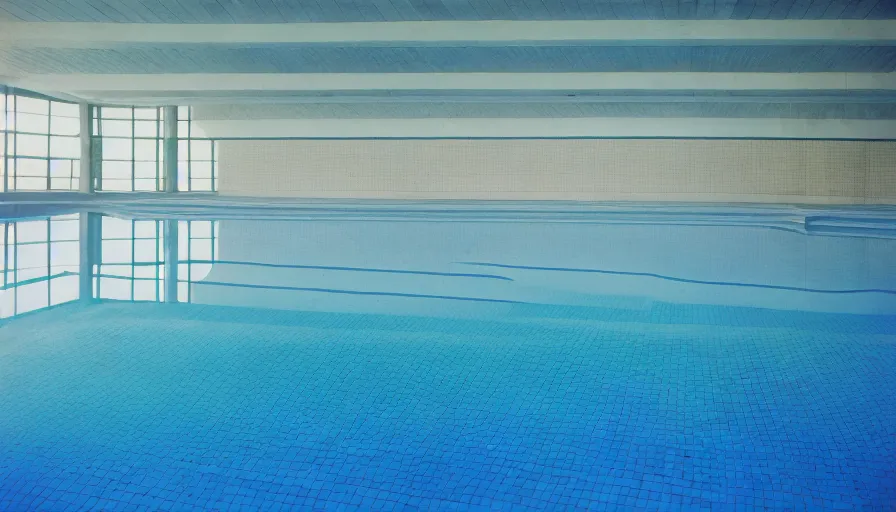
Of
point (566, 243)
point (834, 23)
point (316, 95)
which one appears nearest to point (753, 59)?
point (834, 23)

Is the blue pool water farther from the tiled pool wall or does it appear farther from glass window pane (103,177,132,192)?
glass window pane (103,177,132,192)

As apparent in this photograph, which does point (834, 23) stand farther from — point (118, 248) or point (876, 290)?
point (118, 248)

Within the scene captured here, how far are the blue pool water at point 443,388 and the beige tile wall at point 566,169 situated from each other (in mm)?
19196

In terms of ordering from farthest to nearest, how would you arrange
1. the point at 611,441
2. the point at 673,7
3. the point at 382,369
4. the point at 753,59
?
the point at 753,59
the point at 673,7
the point at 382,369
the point at 611,441

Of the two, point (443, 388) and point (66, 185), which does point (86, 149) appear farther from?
point (443, 388)

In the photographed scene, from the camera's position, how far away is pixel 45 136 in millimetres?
31469

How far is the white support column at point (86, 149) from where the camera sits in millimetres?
26688

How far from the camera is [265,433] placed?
251 centimetres

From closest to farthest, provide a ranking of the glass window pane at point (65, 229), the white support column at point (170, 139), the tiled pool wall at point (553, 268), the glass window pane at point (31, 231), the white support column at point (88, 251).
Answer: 1. the tiled pool wall at point (553, 268)
2. the white support column at point (88, 251)
3. the glass window pane at point (31, 231)
4. the glass window pane at point (65, 229)
5. the white support column at point (170, 139)

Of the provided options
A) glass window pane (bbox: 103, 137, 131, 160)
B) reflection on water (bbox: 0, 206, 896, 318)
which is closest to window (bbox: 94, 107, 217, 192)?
glass window pane (bbox: 103, 137, 131, 160)

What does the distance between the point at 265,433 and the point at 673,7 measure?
12.2 meters

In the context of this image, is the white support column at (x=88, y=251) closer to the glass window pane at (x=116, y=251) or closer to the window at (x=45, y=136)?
the glass window pane at (x=116, y=251)

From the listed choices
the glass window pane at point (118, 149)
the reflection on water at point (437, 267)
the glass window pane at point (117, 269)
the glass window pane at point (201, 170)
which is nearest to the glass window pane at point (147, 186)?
the glass window pane at point (201, 170)

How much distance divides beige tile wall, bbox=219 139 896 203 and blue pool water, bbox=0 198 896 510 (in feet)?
63.0
